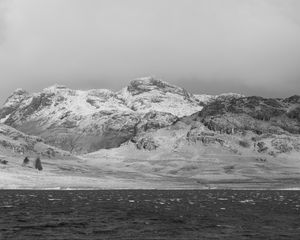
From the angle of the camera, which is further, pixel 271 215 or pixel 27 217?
pixel 271 215

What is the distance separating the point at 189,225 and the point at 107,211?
27938 mm

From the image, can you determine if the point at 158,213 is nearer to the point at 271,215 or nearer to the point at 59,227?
the point at 271,215

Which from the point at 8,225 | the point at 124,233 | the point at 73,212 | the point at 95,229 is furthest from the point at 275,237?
the point at 73,212

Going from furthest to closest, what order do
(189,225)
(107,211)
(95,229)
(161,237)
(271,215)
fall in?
(107,211), (271,215), (189,225), (95,229), (161,237)

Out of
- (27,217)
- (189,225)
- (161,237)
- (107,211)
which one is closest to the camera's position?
(161,237)

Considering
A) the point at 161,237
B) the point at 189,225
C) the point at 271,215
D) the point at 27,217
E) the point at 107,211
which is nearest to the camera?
the point at 161,237

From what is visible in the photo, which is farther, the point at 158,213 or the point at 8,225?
the point at 158,213

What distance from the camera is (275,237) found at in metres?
70.6

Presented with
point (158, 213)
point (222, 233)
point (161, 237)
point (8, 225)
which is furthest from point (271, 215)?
point (8, 225)

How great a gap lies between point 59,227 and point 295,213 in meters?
48.7

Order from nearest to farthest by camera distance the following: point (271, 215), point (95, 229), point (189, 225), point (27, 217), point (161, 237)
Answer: point (161, 237), point (95, 229), point (189, 225), point (27, 217), point (271, 215)

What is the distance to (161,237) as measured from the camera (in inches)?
2766

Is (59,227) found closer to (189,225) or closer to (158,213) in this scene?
(189,225)

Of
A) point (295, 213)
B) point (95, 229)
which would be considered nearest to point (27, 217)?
point (95, 229)
